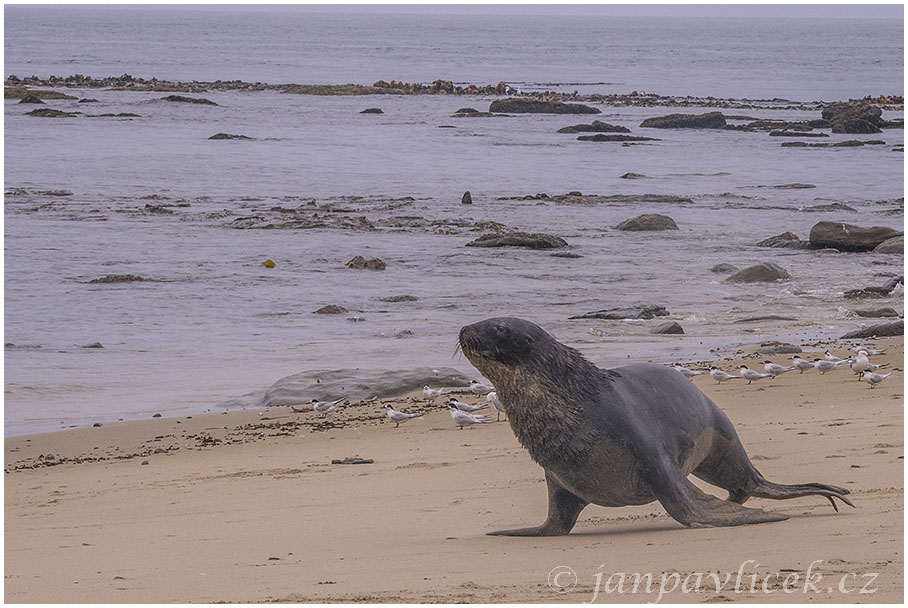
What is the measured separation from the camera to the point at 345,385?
36.8ft

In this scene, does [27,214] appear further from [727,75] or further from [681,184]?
[727,75]

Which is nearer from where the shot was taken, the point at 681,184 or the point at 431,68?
the point at 681,184

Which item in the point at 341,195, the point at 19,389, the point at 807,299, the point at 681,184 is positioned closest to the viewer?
the point at 19,389

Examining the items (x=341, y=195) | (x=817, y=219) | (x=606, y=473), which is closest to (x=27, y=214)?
(x=341, y=195)

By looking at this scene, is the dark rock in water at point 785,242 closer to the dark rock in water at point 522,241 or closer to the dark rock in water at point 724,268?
the dark rock in water at point 724,268

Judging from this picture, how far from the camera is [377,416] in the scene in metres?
10.2

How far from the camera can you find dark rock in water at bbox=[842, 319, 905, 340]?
44.6 ft

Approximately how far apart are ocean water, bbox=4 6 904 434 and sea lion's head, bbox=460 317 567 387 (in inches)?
230

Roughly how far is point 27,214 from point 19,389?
14.9 metres

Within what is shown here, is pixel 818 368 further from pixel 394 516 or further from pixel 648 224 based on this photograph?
pixel 648 224

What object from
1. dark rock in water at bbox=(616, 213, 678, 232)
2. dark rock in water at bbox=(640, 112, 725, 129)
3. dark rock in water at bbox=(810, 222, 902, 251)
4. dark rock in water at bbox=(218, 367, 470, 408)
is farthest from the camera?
dark rock in water at bbox=(640, 112, 725, 129)

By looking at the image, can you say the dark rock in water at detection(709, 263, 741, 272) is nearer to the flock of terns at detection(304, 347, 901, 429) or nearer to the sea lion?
the flock of terns at detection(304, 347, 901, 429)

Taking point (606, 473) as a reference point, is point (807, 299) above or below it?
below

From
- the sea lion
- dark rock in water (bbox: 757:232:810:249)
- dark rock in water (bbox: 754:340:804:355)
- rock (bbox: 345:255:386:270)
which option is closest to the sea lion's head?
the sea lion
